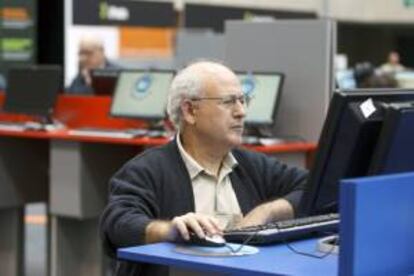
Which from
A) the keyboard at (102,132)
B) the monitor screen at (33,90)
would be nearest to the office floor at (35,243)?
the monitor screen at (33,90)

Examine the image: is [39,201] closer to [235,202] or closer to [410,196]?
[235,202]

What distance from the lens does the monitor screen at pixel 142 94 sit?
6.05 m

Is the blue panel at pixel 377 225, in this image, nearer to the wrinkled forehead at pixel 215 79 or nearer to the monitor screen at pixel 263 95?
the wrinkled forehead at pixel 215 79

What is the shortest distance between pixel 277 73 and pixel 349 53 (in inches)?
463

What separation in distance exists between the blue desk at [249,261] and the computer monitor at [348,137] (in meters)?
0.20

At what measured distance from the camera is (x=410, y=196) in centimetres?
230

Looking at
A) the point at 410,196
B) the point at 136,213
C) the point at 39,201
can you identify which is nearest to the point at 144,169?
the point at 136,213

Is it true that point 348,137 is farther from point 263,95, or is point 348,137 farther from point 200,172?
point 263,95

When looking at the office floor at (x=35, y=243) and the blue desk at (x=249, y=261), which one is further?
the office floor at (x=35, y=243)

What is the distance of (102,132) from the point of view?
19.2 feet

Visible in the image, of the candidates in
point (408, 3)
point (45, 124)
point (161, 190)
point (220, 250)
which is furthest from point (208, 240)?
point (408, 3)

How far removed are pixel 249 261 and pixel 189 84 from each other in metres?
0.89

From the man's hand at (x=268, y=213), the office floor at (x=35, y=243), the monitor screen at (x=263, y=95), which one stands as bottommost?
the office floor at (x=35, y=243)

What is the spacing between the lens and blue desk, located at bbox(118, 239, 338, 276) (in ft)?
7.77
